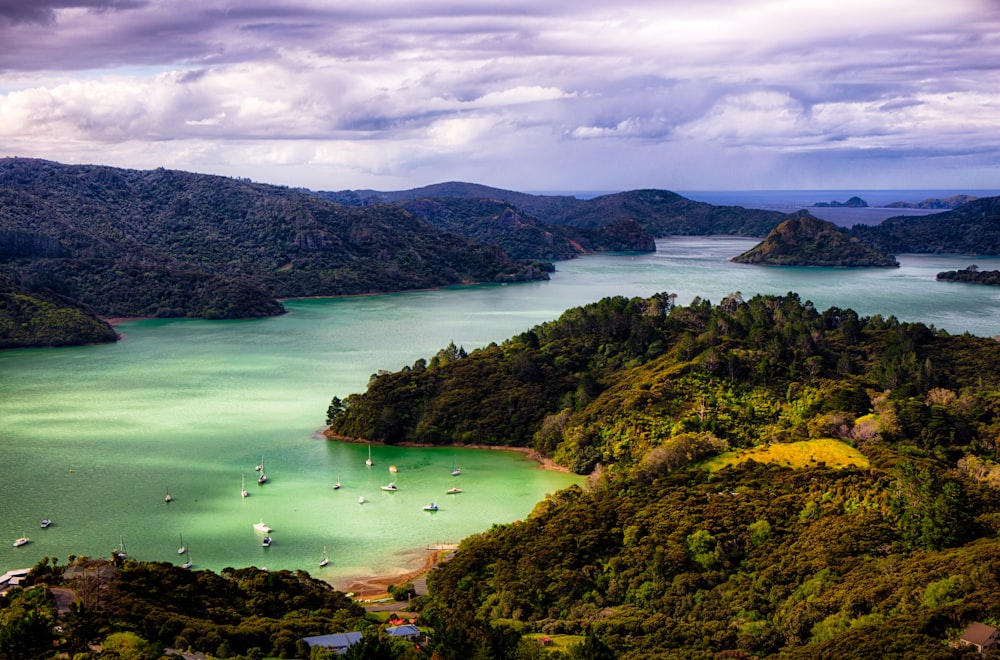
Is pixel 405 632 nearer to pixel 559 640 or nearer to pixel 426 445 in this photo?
pixel 559 640

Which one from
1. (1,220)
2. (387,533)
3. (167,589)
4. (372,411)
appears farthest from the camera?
(1,220)

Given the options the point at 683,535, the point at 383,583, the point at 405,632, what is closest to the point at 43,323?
the point at 383,583

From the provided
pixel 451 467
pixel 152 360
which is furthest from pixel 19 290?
pixel 451 467

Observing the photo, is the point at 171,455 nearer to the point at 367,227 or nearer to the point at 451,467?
the point at 451,467

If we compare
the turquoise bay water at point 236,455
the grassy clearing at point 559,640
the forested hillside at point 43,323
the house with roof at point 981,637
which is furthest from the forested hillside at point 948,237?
the house with roof at point 981,637

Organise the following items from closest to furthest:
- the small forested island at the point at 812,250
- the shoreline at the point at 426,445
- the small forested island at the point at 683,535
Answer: the small forested island at the point at 683,535 → the shoreline at the point at 426,445 → the small forested island at the point at 812,250

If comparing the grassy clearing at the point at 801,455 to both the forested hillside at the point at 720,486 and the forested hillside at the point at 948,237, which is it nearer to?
the forested hillside at the point at 720,486

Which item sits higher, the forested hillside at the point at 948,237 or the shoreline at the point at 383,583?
the forested hillside at the point at 948,237
